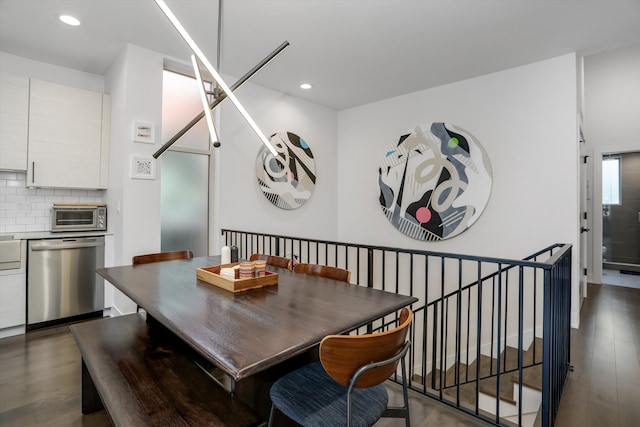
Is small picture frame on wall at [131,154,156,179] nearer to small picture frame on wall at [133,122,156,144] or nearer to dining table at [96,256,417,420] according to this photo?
small picture frame on wall at [133,122,156,144]

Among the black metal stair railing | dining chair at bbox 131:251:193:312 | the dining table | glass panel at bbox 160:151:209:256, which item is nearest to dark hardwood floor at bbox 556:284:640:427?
the black metal stair railing

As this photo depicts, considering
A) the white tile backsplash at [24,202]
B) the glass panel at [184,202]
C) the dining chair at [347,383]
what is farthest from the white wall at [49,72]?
the dining chair at [347,383]

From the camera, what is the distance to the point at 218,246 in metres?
3.96

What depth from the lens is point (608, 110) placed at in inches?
202

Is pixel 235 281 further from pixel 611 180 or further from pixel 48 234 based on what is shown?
pixel 611 180

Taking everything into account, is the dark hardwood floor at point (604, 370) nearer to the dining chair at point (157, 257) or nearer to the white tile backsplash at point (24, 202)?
the dining chair at point (157, 257)

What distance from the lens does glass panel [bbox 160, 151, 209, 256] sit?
363 centimetres

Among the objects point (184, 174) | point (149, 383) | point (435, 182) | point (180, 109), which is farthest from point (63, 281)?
point (435, 182)

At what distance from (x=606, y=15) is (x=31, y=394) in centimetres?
525

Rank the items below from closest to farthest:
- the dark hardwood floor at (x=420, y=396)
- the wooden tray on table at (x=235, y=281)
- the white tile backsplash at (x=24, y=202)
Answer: the wooden tray on table at (x=235, y=281)
the dark hardwood floor at (x=420, y=396)
the white tile backsplash at (x=24, y=202)

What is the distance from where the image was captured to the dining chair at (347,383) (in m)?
1.12

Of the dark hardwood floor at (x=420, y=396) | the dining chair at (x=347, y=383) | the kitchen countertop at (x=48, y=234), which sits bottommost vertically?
the dark hardwood floor at (x=420, y=396)

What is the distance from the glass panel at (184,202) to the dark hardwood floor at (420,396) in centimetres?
137

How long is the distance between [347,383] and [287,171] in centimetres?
372
